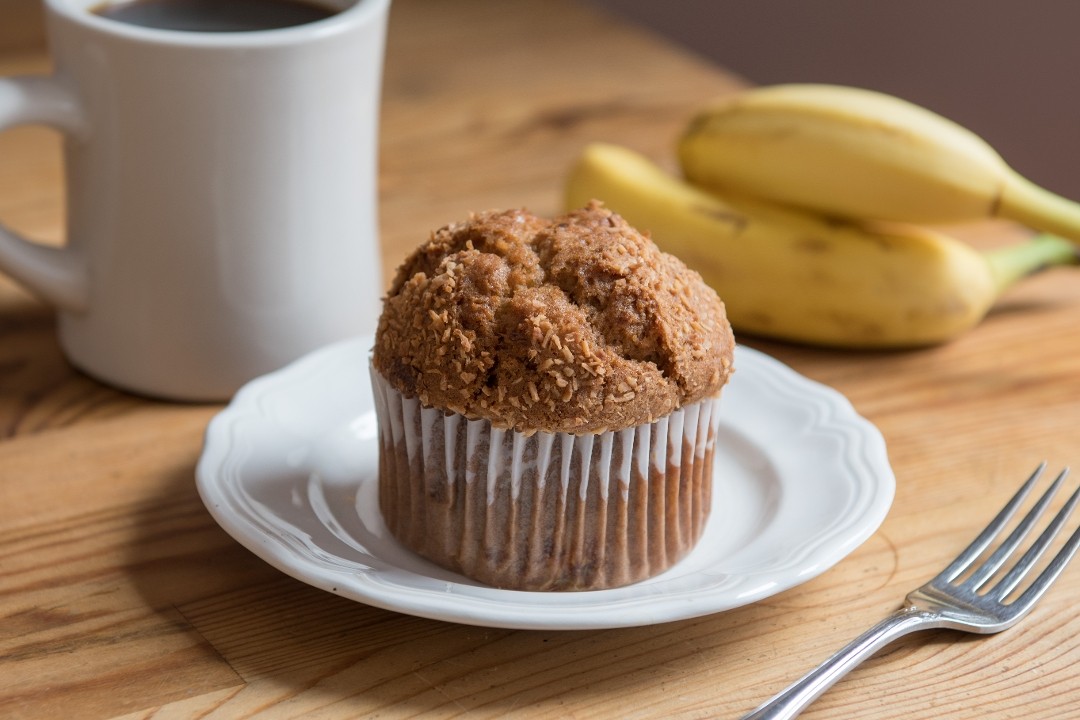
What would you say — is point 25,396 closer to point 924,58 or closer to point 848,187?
point 848,187

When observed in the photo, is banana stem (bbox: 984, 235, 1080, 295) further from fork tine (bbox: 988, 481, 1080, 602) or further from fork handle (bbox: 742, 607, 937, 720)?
fork handle (bbox: 742, 607, 937, 720)

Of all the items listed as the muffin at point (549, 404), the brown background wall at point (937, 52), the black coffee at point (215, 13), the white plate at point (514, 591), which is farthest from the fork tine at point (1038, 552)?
the brown background wall at point (937, 52)

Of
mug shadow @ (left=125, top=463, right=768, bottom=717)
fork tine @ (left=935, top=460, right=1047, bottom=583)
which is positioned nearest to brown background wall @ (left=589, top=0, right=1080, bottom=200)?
fork tine @ (left=935, top=460, right=1047, bottom=583)

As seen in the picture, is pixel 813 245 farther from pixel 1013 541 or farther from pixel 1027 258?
pixel 1013 541

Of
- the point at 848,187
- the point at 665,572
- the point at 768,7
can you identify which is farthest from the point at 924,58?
the point at 665,572

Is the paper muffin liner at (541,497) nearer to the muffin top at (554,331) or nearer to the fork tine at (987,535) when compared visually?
the muffin top at (554,331)
